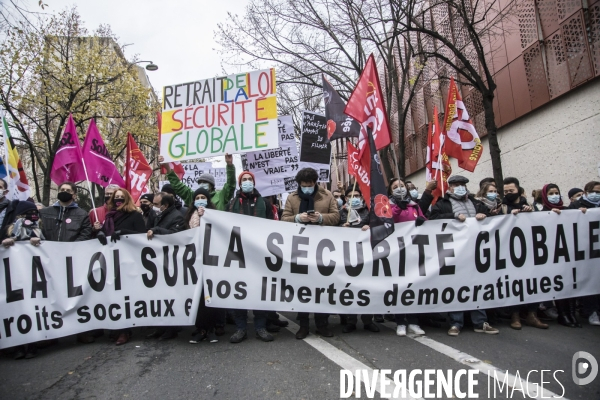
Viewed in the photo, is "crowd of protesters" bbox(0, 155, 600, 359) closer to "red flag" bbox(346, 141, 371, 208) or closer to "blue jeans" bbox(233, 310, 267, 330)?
"blue jeans" bbox(233, 310, 267, 330)

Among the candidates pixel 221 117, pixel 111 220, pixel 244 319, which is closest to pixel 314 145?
pixel 221 117

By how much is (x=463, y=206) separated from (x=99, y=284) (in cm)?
435

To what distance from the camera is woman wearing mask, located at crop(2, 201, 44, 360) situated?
188 inches

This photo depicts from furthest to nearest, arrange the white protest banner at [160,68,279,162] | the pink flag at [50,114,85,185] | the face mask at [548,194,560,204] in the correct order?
the white protest banner at [160,68,279,162] → the pink flag at [50,114,85,185] → the face mask at [548,194,560,204]

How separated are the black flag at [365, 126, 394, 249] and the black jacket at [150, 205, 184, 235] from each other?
7.72 ft

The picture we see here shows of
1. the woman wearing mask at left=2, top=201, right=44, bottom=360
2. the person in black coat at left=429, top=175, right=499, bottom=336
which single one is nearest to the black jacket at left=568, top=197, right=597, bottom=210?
the person in black coat at left=429, top=175, right=499, bottom=336

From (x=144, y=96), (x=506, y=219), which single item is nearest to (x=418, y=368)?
(x=506, y=219)

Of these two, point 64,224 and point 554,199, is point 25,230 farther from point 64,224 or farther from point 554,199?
point 554,199

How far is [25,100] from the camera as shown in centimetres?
1653

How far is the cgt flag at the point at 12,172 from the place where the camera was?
601cm

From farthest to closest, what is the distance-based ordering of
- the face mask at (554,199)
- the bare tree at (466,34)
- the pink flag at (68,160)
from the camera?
the bare tree at (466,34) → the pink flag at (68,160) → the face mask at (554,199)

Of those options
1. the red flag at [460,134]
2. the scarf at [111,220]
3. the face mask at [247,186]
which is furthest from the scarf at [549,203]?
the scarf at [111,220]

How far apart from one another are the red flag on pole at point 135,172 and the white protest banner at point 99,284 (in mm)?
3215

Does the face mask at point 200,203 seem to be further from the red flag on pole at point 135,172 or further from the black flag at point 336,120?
the red flag on pole at point 135,172
